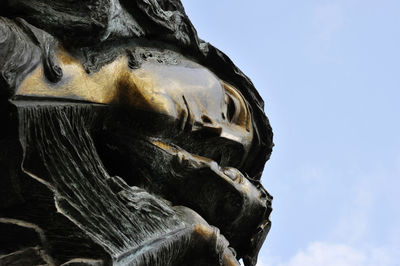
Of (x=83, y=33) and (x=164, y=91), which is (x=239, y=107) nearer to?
(x=164, y=91)

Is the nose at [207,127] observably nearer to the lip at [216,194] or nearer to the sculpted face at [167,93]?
the sculpted face at [167,93]

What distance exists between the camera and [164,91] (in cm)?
296

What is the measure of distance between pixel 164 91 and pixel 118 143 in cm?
30

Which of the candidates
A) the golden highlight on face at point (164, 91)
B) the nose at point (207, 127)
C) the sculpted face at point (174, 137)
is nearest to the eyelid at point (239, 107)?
the golden highlight on face at point (164, 91)

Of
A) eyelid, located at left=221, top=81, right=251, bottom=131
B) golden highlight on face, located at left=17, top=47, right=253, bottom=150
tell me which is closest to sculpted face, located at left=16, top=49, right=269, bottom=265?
golden highlight on face, located at left=17, top=47, right=253, bottom=150

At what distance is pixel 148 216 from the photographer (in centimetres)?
267

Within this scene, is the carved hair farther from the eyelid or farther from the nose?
the nose

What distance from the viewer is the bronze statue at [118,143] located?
242cm

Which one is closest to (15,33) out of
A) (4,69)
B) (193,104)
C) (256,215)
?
(4,69)

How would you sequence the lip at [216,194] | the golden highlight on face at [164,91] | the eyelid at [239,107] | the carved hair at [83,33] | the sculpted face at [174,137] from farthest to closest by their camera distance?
the eyelid at [239,107] < the lip at [216,194] < the sculpted face at [174,137] < the golden highlight on face at [164,91] < the carved hair at [83,33]

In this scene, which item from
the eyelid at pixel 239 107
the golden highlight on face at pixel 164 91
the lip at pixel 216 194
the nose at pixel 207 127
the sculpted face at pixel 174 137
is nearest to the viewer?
the golden highlight on face at pixel 164 91

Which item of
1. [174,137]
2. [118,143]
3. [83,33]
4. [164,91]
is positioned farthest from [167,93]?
[83,33]

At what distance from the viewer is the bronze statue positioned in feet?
7.95

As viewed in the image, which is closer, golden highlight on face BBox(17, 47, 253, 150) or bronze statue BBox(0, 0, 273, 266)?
bronze statue BBox(0, 0, 273, 266)
